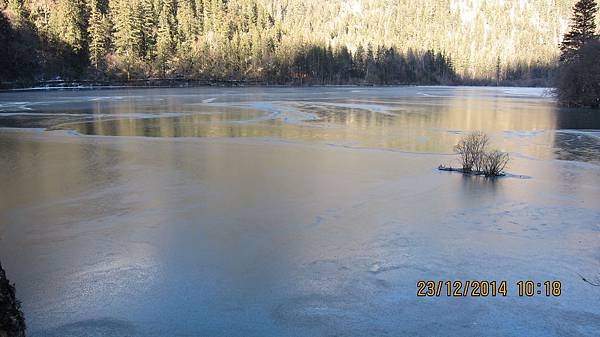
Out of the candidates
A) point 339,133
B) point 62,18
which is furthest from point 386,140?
point 62,18

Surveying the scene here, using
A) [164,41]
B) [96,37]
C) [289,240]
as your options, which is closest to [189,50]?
[164,41]

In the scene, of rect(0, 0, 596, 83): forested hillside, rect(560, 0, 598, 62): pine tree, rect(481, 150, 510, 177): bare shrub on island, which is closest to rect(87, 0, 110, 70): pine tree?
rect(0, 0, 596, 83): forested hillside

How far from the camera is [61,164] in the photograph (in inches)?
537

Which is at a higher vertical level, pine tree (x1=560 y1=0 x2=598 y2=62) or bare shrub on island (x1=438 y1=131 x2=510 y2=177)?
pine tree (x1=560 y1=0 x2=598 y2=62)

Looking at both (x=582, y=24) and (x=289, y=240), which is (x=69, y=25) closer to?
(x=582, y=24)

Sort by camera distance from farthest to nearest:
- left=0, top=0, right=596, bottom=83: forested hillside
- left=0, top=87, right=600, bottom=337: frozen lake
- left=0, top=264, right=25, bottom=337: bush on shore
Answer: left=0, top=0, right=596, bottom=83: forested hillside, left=0, top=87, right=600, bottom=337: frozen lake, left=0, top=264, right=25, bottom=337: bush on shore

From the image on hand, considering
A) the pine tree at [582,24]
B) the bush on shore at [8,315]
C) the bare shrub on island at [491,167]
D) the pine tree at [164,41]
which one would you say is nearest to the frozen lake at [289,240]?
the bare shrub on island at [491,167]

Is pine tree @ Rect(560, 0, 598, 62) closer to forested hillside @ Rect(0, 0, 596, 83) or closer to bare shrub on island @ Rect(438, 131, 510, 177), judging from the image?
bare shrub on island @ Rect(438, 131, 510, 177)

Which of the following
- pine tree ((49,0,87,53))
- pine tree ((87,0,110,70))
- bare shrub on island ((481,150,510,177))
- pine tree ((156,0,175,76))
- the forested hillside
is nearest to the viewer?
bare shrub on island ((481,150,510,177))

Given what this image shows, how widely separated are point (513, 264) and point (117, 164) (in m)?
10.7

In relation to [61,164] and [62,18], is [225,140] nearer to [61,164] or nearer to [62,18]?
[61,164]

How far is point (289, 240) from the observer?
7637mm

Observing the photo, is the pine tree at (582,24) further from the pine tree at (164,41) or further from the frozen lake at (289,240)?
the pine tree at (164,41)

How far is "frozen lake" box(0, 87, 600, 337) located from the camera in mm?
5305
